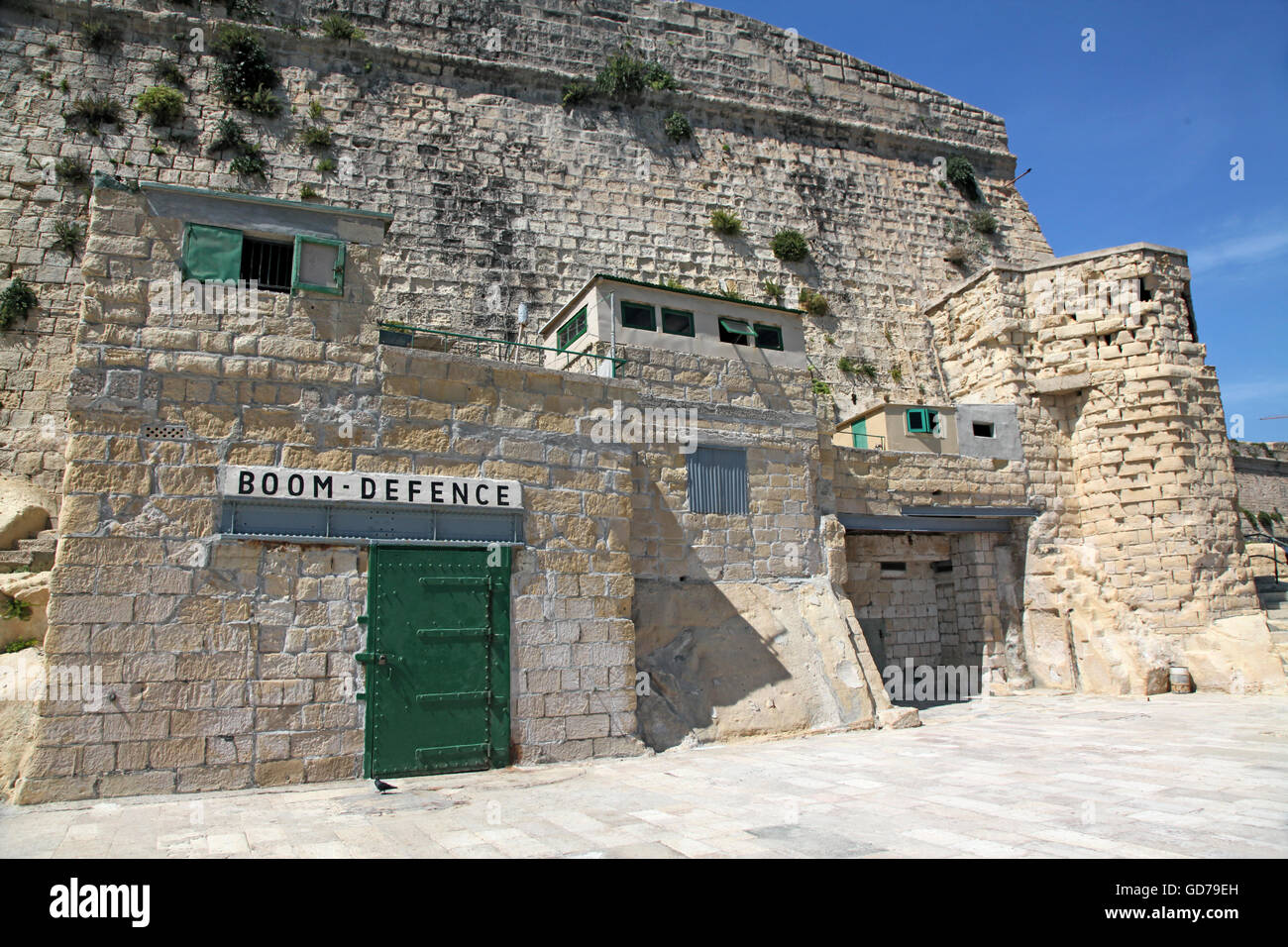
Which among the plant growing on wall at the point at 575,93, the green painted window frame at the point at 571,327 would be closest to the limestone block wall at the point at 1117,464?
the green painted window frame at the point at 571,327

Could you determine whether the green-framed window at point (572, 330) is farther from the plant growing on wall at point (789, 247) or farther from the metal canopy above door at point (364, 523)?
the plant growing on wall at point (789, 247)

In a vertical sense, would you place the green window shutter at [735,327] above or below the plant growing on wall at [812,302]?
below

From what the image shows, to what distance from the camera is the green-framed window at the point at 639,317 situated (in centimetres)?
1297

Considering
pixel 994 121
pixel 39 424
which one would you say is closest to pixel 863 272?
pixel 994 121

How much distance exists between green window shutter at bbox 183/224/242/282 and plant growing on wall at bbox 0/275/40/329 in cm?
934

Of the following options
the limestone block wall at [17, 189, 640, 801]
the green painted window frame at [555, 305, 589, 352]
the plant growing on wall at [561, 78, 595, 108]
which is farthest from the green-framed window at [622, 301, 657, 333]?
the plant growing on wall at [561, 78, 595, 108]

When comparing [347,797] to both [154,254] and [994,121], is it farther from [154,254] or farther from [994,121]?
[994,121]

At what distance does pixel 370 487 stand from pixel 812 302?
49.2ft

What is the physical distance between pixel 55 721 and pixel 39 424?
9.75 metres

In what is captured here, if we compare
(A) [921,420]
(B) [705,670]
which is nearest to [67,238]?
(B) [705,670]

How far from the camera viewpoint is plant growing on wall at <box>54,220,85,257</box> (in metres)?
15.8

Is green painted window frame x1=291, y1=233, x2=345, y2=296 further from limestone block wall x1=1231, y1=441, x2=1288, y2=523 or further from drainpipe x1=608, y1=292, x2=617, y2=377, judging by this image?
limestone block wall x1=1231, y1=441, x2=1288, y2=523

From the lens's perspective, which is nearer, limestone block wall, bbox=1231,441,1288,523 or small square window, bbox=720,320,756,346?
small square window, bbox=720,320,756,346

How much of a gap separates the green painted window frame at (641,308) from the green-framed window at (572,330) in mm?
785
